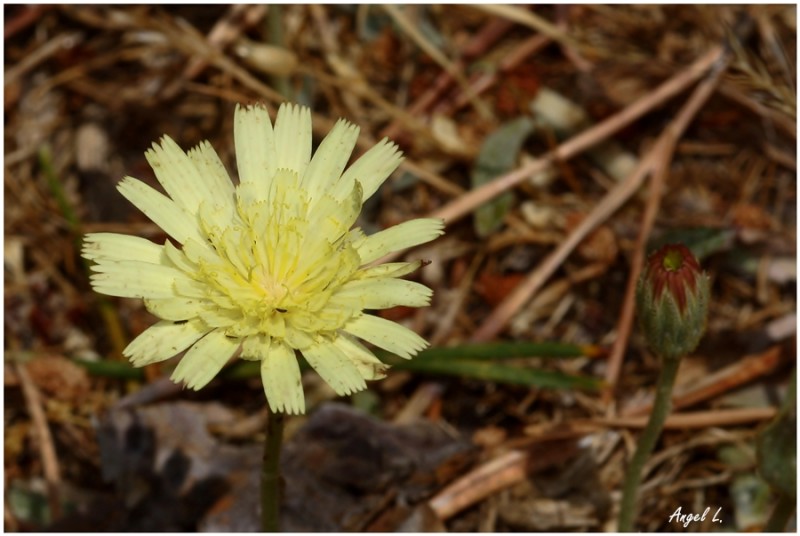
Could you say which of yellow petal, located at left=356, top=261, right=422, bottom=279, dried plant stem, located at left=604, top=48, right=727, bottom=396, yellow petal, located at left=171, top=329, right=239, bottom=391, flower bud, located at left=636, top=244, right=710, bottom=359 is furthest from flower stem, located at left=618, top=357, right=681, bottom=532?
yellow petal, located at left=171, top=329, right=239, bottom=391

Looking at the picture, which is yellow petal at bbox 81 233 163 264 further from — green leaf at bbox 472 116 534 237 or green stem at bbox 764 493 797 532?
green stem at bbox 764 493 797 532

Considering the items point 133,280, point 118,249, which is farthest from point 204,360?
point 118,249

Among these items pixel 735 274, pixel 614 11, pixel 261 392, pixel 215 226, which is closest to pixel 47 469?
pixel 261 392

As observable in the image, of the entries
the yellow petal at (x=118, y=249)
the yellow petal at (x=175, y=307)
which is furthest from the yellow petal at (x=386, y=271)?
the yellow petal at (x=118, y=249)

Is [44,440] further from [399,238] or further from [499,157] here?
[499,157]

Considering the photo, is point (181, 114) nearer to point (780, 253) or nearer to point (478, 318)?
point (478, 318)

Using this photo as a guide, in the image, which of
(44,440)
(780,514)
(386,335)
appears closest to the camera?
(386,335)
